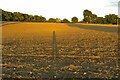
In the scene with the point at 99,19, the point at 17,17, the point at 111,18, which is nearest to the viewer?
the point at 17,17

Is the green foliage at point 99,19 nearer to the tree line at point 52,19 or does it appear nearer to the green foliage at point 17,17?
the tree line at point 52,19

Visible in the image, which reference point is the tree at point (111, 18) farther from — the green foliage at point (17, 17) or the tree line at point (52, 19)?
the green foliage at point (17, 17)

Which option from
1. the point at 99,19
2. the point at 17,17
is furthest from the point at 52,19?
the point at 99,19

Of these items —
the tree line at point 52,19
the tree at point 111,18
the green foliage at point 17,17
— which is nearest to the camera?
the green foliage at point 17,17

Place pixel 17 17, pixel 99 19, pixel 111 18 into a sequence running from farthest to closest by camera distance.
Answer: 1. pixel 99 19
2. pixel 111 18
3. pixel 17 17

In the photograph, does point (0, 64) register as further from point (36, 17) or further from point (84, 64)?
point (36, 17)

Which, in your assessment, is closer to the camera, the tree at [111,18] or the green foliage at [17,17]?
the green foliage at [17,17]

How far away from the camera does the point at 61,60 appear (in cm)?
1596

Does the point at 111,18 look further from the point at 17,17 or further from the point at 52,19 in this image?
the point at 17,17

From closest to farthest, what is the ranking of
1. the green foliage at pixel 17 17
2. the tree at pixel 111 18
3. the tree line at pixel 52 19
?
1. the green foliage at pixel 17 17
2. the tree line at pixel 52 19
3. the tree at pixel 111 18

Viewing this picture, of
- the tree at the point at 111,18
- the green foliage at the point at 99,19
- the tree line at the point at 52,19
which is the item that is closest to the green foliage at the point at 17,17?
the tree line at the point at 52,19

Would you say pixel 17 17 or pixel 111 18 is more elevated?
pixel 17 17

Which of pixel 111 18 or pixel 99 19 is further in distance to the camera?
pixel 99 19

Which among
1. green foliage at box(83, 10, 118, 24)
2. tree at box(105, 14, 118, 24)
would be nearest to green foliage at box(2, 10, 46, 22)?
green foliage at box(83, 10, 118, 24)
